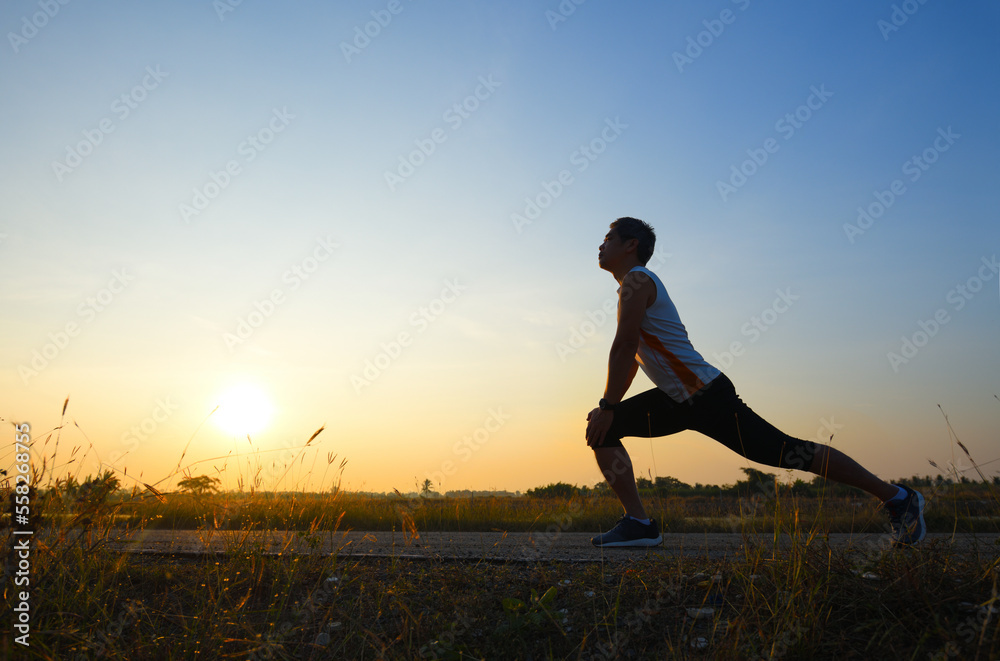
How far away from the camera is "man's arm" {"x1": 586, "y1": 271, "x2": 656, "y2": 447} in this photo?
12.2 feet

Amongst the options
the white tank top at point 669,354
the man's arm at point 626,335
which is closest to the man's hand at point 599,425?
the man's arm at point 626,335

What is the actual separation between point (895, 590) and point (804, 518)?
2138 mm

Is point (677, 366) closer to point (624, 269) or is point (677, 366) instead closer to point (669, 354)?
point (669, 354)

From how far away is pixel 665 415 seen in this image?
377cm

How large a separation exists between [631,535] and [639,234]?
81.6 inches

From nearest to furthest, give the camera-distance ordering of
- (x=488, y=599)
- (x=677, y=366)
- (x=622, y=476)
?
(x=488, y=599)
(x=677, y=366)
(x=622, y=476)

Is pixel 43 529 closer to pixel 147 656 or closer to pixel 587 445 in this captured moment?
pixel 147 656

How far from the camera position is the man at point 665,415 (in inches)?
130

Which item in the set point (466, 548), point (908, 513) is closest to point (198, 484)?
point (466, 548)

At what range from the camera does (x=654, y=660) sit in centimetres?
207

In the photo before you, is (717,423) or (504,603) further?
(717,423)

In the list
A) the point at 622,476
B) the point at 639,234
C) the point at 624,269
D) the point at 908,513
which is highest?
the point at 639,234

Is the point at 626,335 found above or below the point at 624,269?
below

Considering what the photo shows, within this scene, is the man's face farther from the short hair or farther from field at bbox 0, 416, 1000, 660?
field at bbox 0, 416, 1000, 660
